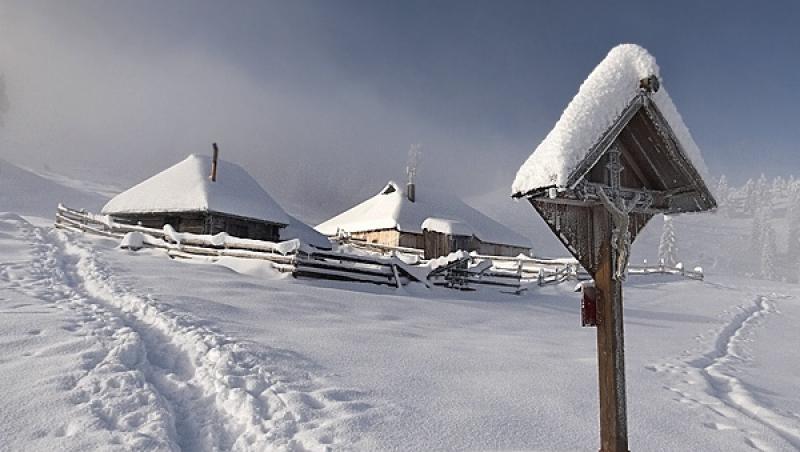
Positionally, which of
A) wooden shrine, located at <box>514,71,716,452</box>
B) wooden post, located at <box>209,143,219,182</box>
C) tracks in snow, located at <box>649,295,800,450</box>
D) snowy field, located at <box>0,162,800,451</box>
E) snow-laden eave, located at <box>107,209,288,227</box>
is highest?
wooden post, located at <box>209,143,219,182</box>

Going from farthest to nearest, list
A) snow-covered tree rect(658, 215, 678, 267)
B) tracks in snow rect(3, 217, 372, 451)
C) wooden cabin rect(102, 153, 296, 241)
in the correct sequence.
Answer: snow-covered tree rect(658, 215, 678, 267) → wooden cabin rect(102, 153, 296, 241) → tracks in snow rect(3, 217, 372, 451)

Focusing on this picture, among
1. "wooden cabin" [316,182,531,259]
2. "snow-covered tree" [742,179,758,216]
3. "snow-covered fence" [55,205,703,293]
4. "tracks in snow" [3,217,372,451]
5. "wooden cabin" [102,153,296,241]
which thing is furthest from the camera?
"snow-covered tree" [742,179,758,216]

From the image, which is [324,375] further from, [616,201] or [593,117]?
[593,117]

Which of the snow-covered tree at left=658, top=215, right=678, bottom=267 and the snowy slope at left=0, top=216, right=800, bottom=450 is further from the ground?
the snow-covered tree at left=658, top=215, right=678, bottom=267

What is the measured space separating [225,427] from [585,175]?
3877mm

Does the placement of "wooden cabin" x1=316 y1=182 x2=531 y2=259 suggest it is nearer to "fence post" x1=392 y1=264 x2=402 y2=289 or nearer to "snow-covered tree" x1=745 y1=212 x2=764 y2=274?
"fence post" x1=392 y1=264 x2=402 y2=289

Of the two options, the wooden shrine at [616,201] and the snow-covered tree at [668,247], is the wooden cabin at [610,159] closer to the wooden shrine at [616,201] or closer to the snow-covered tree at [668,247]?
the wooden shrine at [616,201]

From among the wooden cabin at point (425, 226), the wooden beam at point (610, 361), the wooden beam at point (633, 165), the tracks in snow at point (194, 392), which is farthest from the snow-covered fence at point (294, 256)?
the wooden cabin at point (425, 226)

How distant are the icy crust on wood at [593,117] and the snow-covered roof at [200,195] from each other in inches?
841

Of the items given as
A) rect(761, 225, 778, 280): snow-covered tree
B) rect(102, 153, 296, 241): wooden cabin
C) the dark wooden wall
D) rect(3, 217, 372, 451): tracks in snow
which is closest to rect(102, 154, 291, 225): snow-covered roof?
rect(102, 153, 296, 241): wooden cabin

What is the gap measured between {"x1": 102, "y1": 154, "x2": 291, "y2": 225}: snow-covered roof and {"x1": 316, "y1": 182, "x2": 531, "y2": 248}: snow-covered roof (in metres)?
11.6

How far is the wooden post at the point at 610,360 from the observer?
384cm

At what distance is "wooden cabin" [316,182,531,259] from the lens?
117ft

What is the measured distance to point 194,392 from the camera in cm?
543
